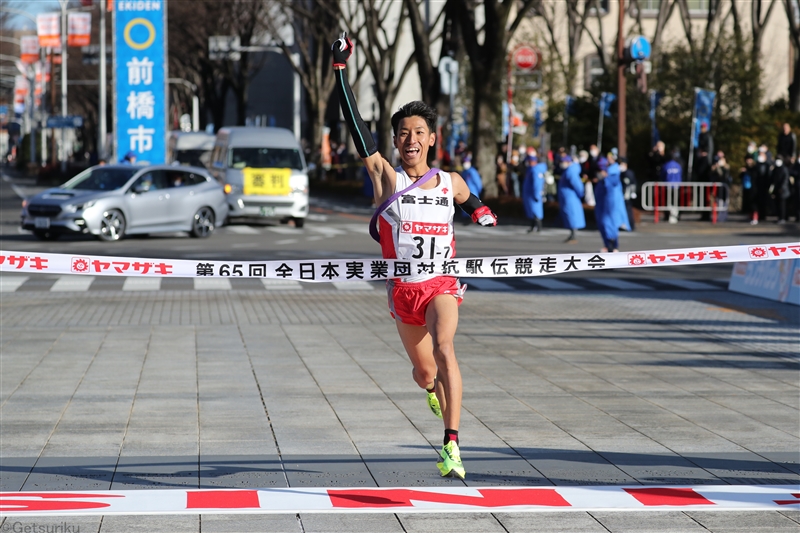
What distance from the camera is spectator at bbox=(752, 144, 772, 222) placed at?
104 ft

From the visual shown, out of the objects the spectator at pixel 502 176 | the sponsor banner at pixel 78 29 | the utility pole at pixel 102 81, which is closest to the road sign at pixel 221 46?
the utility pole at pixel 102 81

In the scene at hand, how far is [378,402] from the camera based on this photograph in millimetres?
8922

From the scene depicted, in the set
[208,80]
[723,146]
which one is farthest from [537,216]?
[208,80]

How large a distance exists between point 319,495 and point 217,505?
19.2 inches

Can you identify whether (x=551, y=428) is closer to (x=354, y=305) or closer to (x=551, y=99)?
(x=354, y=305)

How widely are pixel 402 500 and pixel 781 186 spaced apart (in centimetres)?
2660

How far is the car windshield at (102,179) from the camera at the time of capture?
2611 centimetres

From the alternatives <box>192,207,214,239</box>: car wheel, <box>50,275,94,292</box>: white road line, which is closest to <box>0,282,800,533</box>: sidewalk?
<box>50,275,94,292</box>: white road line

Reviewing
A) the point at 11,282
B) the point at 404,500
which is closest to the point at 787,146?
the point at 11,282

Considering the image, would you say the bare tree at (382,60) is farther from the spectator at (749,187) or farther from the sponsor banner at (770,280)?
the sponsor banner at (770,280)

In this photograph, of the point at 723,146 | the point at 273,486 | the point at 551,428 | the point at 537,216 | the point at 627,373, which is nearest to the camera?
the point at 273,486

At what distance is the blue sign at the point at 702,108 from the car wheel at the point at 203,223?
13194 mm

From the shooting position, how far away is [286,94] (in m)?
101

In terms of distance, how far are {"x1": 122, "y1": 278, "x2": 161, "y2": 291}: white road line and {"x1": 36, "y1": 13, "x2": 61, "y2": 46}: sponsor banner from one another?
53.6 m
